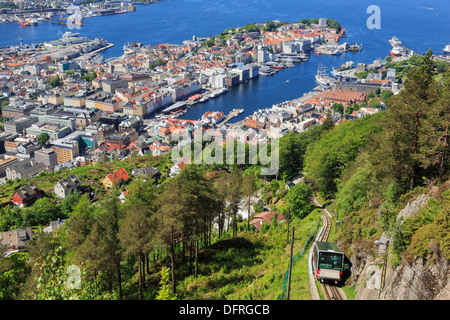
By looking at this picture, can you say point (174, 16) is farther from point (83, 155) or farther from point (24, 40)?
point (83, 155)

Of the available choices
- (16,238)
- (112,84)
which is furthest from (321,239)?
(112,84)

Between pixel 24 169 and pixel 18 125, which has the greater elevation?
pixel 18 125

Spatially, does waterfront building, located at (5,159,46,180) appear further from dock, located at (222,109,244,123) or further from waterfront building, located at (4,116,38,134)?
dock, located at (222,109,244,123)

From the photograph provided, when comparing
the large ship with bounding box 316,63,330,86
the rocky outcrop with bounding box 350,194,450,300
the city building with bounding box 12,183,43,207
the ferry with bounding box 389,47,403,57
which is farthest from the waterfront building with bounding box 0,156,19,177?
the ferry with bounding box 389,47,403,57

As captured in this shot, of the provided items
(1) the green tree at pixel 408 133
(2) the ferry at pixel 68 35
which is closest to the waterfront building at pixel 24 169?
(1) the green tree at pixel 408 133

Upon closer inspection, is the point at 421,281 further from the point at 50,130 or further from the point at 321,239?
the point at 50,130

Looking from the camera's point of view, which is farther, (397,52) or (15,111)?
(397,52)

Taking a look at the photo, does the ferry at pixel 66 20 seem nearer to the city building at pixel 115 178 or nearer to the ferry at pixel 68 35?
the ferry at pixel 68 35
